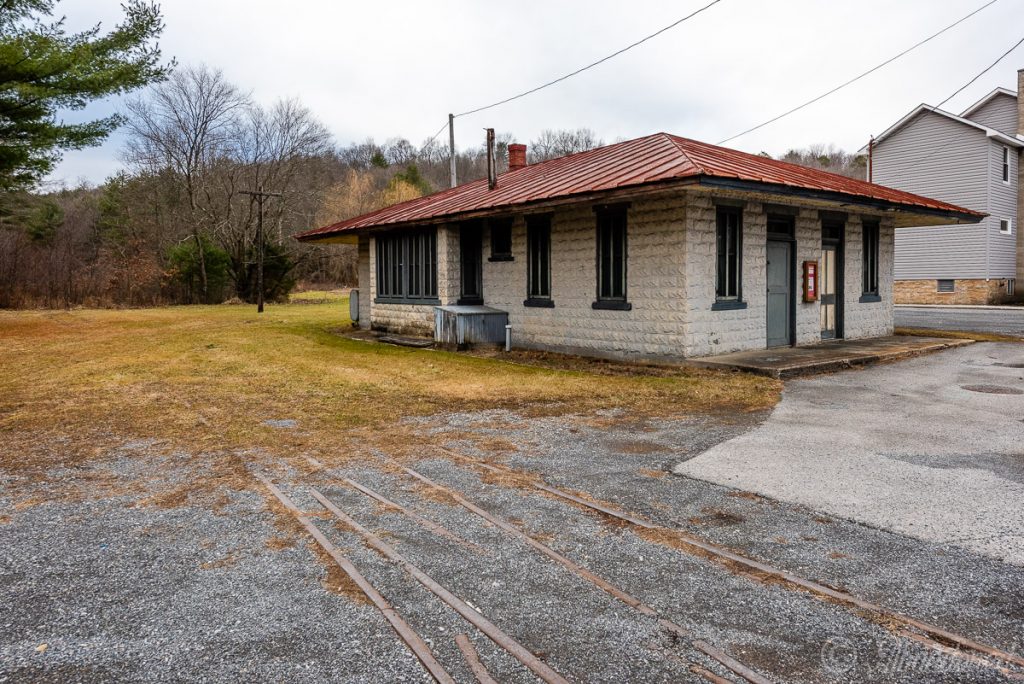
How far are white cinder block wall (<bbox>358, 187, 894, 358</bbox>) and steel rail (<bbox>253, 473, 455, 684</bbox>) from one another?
26.7 ft

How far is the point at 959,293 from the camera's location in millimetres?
27047

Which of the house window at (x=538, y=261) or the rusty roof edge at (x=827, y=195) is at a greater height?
the rusty roof edge at (x=827, y=195)

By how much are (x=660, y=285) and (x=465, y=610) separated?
9149mm

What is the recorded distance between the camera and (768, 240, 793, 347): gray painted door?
1293cm

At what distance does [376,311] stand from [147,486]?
13754mm

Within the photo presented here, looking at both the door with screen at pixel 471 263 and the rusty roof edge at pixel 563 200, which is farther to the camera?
the door with screen at pixel 471 263

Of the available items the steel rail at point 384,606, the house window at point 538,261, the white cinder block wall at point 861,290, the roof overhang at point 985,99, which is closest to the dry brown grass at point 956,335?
the white cinder block wall at point 861,290

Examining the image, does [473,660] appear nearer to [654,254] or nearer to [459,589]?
[459,589]

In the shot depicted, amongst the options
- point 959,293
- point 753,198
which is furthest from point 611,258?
point 959,293

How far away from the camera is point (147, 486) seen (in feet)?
17.0

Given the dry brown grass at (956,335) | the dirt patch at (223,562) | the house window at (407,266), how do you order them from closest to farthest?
the dirt patch at (223,562) < the dry brown grass at (956,335) < the house window at (407,266)

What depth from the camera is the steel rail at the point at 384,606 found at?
2.67 meters

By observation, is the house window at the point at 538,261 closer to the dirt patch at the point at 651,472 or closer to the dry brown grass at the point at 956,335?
the dry brown grass at the point at 956,335

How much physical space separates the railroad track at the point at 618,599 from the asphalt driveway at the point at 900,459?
1.07 meters
